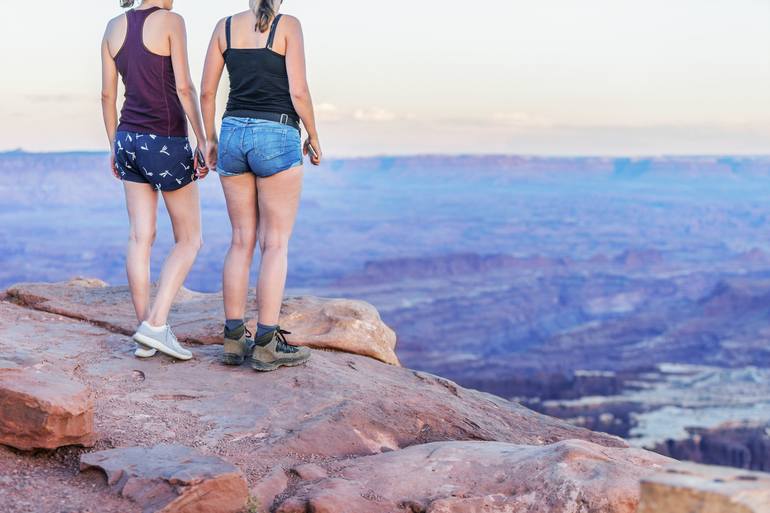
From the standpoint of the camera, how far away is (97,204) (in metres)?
149

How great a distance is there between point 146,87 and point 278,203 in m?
1.00


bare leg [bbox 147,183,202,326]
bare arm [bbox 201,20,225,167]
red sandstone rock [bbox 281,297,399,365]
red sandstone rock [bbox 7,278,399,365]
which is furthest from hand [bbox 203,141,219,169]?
red sandstone rock [bbox 281,297,399,365]

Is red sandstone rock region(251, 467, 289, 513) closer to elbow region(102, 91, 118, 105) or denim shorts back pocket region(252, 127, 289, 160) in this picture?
denim shorts back pocket region(252, 127, 289, 160)

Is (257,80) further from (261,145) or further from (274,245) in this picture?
(274,245)

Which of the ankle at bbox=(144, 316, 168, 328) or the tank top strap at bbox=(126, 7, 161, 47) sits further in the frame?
the ankle at bbox=(144, 316, 168, 328)

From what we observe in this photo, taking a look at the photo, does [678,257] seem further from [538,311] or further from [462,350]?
[462,350]

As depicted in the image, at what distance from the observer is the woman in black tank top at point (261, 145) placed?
4746 millimetres

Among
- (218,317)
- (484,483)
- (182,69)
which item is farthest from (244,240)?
(484,483)

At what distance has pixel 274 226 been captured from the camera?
200 inches

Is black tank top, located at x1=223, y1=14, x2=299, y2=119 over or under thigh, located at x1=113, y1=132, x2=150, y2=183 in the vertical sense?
over

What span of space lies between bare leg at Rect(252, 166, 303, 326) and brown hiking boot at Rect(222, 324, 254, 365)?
0.26 metres

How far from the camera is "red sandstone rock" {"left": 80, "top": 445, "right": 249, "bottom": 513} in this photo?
134 inches

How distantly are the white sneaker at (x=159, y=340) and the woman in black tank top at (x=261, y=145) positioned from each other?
0.32 m

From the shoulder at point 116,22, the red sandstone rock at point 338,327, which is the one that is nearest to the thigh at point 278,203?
the shoulder at point 116,22
